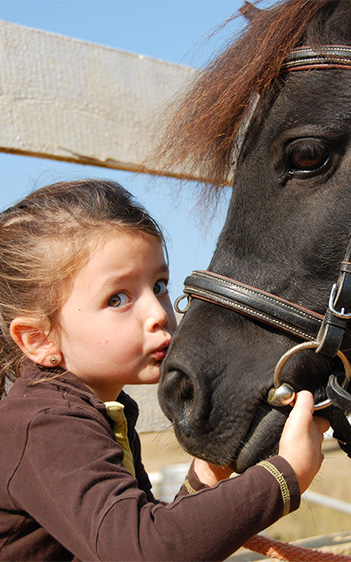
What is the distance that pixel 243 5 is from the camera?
5.76 feet

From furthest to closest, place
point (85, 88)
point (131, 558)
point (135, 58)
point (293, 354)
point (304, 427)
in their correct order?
point (135, 58) → point (85, 88) → point (293, 354) → point (304, 427) → point (131, 558)

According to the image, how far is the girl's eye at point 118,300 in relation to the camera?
127 centimetres

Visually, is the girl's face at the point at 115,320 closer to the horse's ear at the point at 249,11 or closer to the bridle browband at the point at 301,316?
the bridle browband at the point at 301,316

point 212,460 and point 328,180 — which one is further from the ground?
point 328,180

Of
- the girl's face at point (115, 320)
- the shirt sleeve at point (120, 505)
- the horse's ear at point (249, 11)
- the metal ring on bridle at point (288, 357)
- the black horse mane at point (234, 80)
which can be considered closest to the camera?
the shirt sleeve at point (120, 505)


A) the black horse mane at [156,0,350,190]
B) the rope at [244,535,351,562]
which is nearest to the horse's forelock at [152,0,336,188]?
the black horse mane at [156,0,350,190]

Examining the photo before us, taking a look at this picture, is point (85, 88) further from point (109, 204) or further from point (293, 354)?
point (293, 354)

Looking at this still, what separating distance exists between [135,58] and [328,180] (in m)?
1.82

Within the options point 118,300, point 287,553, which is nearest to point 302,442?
point 287,553

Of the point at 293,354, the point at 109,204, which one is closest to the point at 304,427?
the point at 293,354

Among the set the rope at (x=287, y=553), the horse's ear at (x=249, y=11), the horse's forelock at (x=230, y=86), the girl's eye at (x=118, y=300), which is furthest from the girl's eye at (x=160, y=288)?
the horse's ear at (x=249, y=11)

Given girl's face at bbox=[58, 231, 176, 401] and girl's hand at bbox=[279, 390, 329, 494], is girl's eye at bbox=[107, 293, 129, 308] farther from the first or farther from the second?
girl's hand at bbox=[279, 390, 329, 494]

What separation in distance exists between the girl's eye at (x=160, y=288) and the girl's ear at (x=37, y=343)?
0.26 metres

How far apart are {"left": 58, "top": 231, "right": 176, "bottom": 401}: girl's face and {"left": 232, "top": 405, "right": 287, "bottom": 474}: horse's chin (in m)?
0.25
